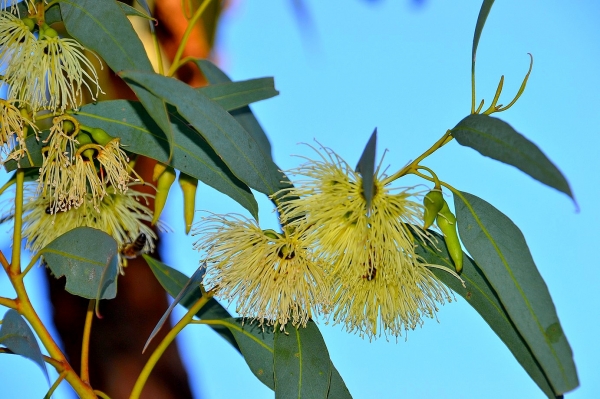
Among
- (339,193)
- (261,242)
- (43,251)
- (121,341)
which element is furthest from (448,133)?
(121,341)

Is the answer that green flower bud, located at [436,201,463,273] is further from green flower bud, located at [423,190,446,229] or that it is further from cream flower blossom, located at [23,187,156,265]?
cream flower blossom, located at [23,187,156,265]

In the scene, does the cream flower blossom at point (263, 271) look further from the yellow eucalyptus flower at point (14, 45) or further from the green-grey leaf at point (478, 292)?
the yellow eucalyptus flower at point (14, 45)

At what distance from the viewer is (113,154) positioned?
75cm

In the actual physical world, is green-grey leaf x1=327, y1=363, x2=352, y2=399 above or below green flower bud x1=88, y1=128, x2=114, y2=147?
below

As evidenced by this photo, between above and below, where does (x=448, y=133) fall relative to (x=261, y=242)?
above

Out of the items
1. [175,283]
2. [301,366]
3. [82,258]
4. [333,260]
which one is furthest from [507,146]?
[175,283]

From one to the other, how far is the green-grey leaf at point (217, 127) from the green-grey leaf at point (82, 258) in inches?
6.2

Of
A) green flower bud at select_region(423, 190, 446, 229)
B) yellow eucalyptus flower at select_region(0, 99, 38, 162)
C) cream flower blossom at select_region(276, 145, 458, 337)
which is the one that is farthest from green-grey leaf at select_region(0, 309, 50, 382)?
green flower bud at select_region(423, 190, 446, 229)

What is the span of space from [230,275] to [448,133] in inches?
10.9

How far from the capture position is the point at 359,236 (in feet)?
2.13

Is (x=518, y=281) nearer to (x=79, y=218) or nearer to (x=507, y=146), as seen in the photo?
(x=507, y=146)

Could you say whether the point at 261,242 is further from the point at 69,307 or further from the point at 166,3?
the point at 166,3

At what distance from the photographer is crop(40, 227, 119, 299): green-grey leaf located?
71cm

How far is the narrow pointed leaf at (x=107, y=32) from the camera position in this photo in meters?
0.69
